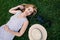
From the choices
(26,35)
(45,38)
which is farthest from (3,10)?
(45,38)

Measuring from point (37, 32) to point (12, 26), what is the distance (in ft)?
0.75

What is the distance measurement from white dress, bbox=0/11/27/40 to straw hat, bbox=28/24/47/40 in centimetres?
10

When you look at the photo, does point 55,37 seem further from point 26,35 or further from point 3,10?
point 3,10

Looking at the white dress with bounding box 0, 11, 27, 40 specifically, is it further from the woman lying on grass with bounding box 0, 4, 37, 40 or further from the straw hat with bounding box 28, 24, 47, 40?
the straw hat with bounding box 28, 24, 47, 40

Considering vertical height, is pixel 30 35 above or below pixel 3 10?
below

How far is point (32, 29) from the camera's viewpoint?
1.74 meters

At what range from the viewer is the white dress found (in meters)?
1.78

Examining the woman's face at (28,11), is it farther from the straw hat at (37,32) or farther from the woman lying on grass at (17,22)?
the straw hat at (37,32)

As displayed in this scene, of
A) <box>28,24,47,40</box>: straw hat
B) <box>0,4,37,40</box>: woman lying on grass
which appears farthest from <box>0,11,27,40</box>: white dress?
<box>28,24,47,40</box>: straw hat

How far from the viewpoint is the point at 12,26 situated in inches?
71.5

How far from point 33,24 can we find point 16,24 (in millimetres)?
142

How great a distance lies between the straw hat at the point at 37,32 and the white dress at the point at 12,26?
100mm

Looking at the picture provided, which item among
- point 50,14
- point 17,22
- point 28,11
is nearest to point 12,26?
point 17,22

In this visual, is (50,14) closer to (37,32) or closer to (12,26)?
(37,32)
